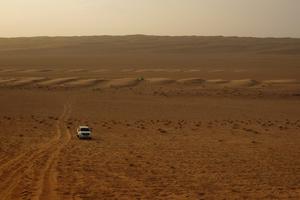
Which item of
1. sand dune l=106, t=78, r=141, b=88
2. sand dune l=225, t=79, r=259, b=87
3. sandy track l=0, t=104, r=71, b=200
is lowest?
sandy track l=0, t=104, r=71, b=200

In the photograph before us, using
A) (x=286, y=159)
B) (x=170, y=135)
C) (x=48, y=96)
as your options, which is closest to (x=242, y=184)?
(x=286, y=159)

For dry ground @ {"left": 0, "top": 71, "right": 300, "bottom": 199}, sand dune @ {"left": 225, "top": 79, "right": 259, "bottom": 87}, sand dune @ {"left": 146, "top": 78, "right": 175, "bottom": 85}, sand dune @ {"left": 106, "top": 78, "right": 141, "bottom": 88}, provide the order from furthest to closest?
sand dune @ {"left": 146, "top": 78, "right": 175, "bottom": 85} → sand dune @ {"left": 106, "top": 78, "right": 141, "bottom": 88} → sand dune @ {"left": 225, "top": 79, "right": 259, "bottom": 87} → dry ground @ {"left": 0, "top": 71, "right": 300, "bottom": 199}

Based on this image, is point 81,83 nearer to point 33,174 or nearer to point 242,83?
point 242,83

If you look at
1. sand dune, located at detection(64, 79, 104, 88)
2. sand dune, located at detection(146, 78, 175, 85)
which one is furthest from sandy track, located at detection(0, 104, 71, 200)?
sand dune, located at detection(146, 78, 175, 85)

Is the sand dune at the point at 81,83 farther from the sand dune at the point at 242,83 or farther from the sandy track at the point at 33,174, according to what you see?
the sandy track at the point at 33,174

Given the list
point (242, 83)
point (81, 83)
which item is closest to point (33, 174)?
point (81, 83)

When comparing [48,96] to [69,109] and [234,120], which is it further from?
[234,120]

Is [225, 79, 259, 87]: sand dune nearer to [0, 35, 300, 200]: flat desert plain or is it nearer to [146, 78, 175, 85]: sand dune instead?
[0, 35, 300, 200]: flat desert plain

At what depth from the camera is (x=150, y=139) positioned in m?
26.1

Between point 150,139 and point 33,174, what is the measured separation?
34.2ft

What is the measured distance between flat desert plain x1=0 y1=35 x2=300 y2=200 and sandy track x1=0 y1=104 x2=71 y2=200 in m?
0.03

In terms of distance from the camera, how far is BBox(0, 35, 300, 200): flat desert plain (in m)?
14.9

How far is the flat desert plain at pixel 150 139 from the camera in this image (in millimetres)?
14938

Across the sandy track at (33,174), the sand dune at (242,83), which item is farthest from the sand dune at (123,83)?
the sandy track at (33,174)
